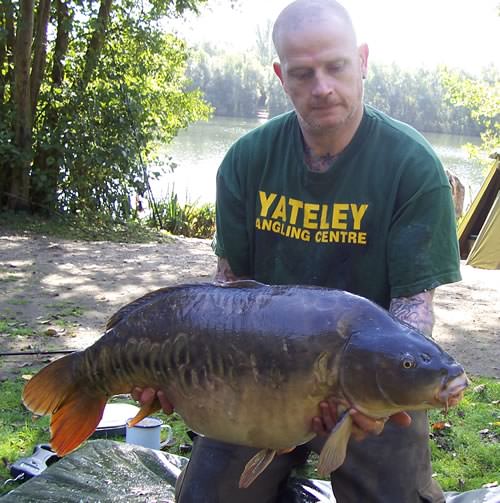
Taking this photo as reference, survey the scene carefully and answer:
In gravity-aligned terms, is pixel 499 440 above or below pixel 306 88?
below

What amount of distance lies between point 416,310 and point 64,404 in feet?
3.57

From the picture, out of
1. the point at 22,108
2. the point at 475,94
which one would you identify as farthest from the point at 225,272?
the point at 475,94

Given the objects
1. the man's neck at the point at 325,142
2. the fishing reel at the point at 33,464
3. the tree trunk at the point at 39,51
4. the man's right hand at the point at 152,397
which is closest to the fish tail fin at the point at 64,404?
the man's right hand at the point at 152,397

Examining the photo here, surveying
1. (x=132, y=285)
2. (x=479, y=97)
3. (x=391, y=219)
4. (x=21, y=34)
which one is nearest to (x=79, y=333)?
(x=132, y=285)

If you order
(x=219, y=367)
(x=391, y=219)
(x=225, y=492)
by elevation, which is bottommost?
(x=225, y=492)

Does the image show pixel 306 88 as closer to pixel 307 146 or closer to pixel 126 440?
pixel 307 146

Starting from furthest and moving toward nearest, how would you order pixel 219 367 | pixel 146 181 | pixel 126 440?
pixel 146 181 < pixel 126 440 < pixel 219 367

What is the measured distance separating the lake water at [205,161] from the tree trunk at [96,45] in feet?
6.19

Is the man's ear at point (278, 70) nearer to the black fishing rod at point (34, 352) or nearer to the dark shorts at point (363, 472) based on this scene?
the dark shorts at point (363, 472)

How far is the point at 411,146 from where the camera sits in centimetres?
234

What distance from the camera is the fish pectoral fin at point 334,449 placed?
5.47ft

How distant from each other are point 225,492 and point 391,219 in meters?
1.04

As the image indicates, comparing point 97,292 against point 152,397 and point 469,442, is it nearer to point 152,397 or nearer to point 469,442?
point 469,442

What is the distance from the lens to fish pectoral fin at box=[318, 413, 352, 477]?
1668 mm
